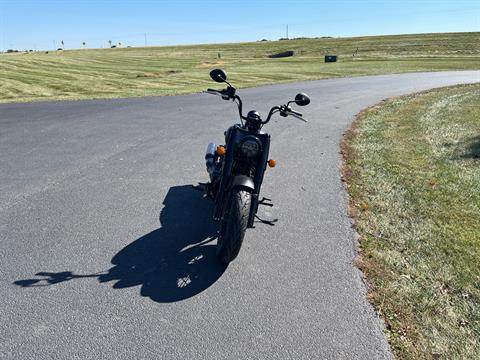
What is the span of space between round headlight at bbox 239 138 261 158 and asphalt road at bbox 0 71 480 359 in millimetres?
1025

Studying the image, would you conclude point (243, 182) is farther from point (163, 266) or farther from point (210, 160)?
point (210, 160)

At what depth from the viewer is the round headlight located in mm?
4324

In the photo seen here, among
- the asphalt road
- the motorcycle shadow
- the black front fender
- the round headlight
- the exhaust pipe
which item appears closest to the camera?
the asphalt road

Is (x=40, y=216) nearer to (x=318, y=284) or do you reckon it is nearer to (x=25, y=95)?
(x=318, y=284)

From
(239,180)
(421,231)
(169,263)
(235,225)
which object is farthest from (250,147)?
(421,231)

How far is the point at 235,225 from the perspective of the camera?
388cm

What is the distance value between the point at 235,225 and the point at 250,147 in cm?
90

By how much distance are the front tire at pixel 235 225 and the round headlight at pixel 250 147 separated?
0.50m

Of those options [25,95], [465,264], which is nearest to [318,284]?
[465,264]

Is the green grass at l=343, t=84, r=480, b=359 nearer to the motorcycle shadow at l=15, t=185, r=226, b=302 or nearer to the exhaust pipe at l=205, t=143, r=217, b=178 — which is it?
the motorcycle shadow at l=15, t=185, r=226, b=302

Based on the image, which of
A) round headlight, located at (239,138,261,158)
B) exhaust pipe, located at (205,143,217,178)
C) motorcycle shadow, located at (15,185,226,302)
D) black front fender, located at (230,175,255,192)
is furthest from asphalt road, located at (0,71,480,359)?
round headlight, located at (239,138,261,158)

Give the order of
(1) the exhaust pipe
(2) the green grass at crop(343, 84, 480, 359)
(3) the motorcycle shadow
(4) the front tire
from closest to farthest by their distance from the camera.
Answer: (2) the green grass at crop(343, 84, 480, 359) → (3) the motorcycle shadow → (4) the front tire → (1) the exhaust pipe

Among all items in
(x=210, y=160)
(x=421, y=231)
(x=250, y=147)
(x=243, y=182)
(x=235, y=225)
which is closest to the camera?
(x=235, y=225)

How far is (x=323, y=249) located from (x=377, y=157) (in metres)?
4.16
